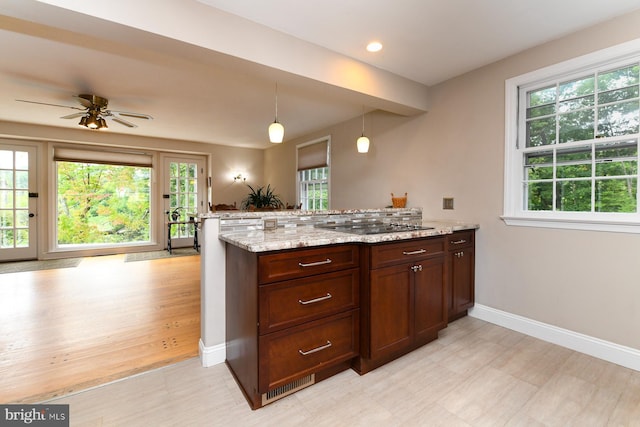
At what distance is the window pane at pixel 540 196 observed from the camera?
97.4 inches

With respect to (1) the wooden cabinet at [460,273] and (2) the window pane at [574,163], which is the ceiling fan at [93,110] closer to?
(1) the wooden cabinet at [460,273]

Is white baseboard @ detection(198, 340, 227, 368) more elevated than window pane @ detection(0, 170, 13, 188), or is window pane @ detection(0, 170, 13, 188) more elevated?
window pane @ detection(0, 170, 13, 188)

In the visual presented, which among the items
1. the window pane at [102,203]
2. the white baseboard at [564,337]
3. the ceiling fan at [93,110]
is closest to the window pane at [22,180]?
the window pane at [102,203]

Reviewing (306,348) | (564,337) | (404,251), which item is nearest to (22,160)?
(306,348)

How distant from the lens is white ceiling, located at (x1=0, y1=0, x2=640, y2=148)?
1788 mm

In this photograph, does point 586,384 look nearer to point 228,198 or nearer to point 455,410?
point 455,410

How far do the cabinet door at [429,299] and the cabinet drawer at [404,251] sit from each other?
0.24 ft

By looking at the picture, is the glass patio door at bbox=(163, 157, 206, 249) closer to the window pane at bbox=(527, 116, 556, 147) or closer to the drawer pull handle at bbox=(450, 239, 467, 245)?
the drawer pull handle at bbox=(450, 239, 467, 245)

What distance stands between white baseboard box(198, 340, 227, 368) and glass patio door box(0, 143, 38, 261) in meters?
5.63

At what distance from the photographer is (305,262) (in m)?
1.68

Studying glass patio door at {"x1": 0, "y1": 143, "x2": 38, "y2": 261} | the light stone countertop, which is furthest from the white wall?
glass patio door at {"x1": 0, "y1": 143, "x2": 38, "y2": 261}

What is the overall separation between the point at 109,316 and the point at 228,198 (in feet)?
14.4

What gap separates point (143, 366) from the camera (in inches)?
78.5

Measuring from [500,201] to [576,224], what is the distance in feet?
1.91
